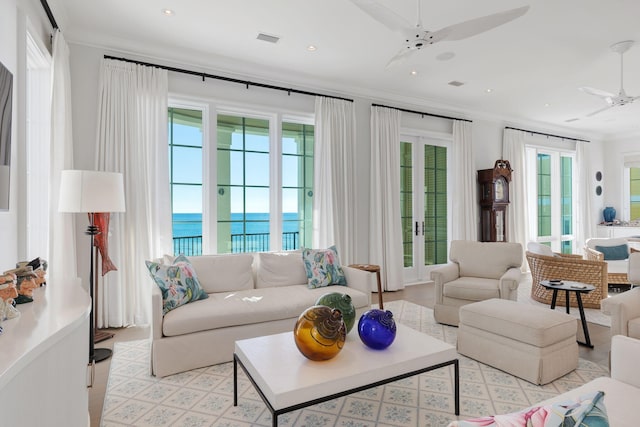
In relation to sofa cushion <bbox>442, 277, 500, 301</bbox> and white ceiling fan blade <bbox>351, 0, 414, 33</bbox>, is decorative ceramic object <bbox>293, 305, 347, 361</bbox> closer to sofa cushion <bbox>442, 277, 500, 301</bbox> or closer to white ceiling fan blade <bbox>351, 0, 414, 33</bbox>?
white ceiling fan blade <bbox>351, 0, 414, 33</bbox>

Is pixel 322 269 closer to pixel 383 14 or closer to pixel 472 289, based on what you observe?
pixel 472 289

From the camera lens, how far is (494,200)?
6.22 m

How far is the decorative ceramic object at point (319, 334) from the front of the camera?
1.91 meters

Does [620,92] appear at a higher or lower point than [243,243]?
higher

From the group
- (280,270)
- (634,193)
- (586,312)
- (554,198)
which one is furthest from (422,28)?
(634,193)

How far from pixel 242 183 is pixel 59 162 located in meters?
1.89

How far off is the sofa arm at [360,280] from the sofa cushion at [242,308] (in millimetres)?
64

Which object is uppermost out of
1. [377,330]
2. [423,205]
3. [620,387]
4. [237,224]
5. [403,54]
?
[403,54]

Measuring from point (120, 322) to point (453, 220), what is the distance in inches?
199

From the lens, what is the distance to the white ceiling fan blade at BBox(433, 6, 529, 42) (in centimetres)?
239

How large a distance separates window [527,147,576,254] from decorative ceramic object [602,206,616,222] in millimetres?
989

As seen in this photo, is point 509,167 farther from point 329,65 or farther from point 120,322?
point 120,322

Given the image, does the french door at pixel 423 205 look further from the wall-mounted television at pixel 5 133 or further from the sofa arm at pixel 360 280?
the wall-mounted television at pixel 5 133

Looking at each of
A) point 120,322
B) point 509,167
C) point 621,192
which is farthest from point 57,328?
Result: point 621,192
